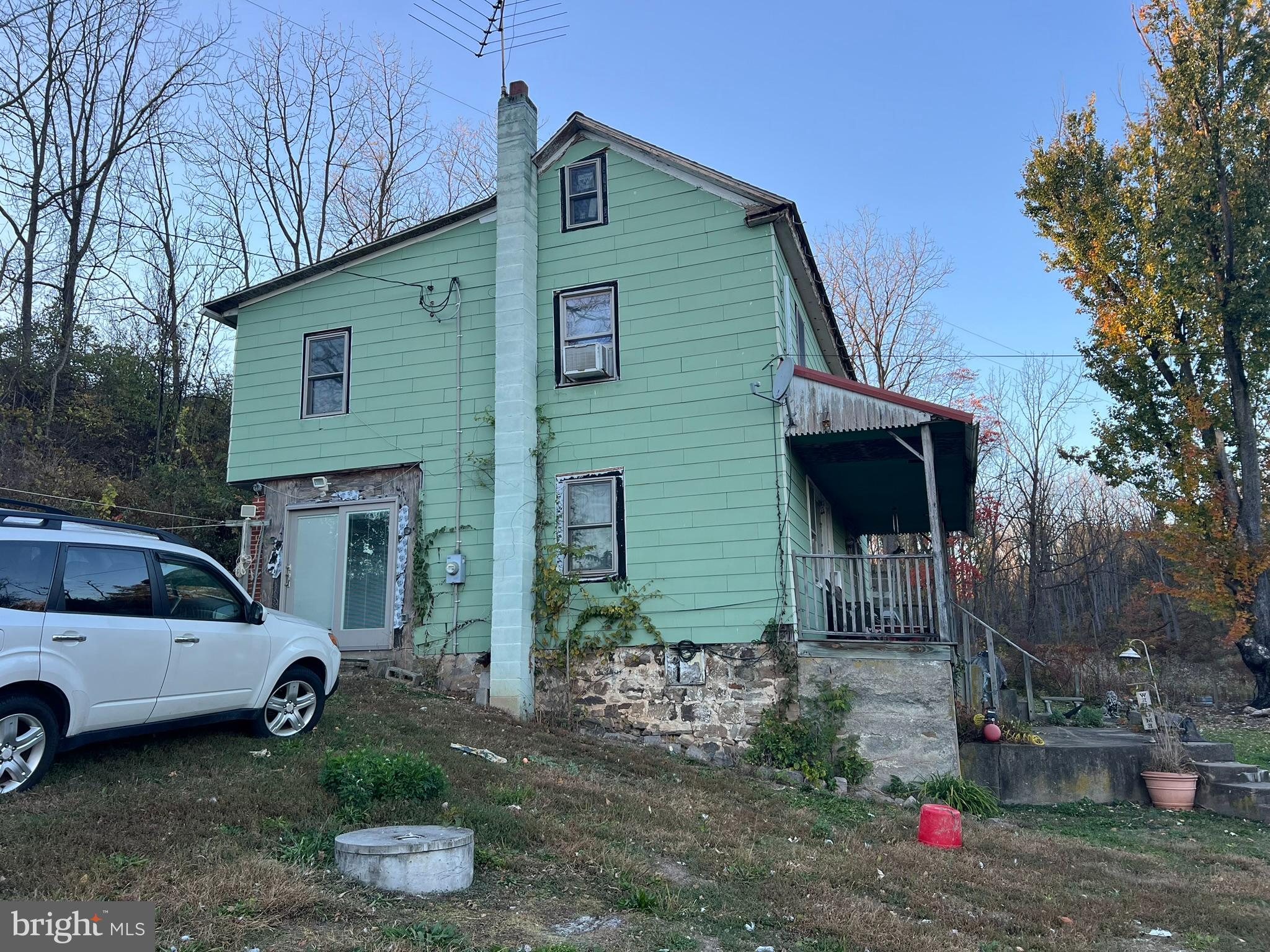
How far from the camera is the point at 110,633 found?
6.23 meters

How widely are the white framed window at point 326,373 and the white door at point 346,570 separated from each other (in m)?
1.56

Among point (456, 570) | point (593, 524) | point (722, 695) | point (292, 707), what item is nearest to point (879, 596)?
point (722, 695)

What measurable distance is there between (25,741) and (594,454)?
771 cm

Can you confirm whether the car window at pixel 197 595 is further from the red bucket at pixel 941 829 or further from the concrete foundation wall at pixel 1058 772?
the concrete foundation wall at pixel 1058 772

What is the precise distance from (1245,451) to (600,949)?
2083 centimetres

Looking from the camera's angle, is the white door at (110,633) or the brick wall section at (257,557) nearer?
the white door at (110,633)

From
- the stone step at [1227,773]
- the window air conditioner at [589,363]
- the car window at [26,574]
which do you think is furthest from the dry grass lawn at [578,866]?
the window air conditioner at [589,363]

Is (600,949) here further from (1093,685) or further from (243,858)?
(1093,685)

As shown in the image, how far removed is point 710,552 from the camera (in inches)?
458

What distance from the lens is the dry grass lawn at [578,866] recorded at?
4.50m

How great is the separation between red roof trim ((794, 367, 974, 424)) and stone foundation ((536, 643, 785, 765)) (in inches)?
134

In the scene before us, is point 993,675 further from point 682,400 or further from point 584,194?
point 584,194

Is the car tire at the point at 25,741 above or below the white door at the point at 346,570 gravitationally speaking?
below

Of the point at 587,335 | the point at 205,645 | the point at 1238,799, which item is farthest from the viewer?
the point at 587,335
